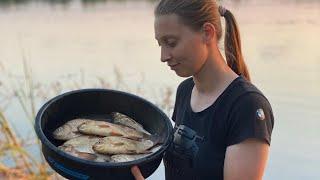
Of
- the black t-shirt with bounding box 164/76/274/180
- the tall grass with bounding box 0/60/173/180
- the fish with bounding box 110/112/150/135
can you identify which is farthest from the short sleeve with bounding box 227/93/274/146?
the tall grass with bounding box 0/60/173/180

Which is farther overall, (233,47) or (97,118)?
(97,118)

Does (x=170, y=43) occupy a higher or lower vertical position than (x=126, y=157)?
higher

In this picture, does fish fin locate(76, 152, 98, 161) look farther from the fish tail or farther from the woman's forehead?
the woman's forehead

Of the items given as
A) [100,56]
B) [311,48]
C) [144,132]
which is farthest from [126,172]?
[311,48]

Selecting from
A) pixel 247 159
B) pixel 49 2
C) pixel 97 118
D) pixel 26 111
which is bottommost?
pixel 49 2

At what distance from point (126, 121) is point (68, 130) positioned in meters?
0.20

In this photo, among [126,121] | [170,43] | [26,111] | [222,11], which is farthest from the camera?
[26,111]

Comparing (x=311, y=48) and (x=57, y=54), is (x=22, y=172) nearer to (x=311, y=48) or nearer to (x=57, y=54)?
(x=57, y=54)

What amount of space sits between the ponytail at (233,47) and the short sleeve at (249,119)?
25cm

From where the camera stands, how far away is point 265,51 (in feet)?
24.8

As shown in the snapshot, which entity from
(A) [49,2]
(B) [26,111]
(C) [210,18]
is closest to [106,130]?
(C) [210,18]

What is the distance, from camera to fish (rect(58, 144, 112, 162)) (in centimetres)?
177

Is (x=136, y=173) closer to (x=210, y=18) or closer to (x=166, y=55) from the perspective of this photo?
(x=166, y=55)

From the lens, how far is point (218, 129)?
5.66ft
